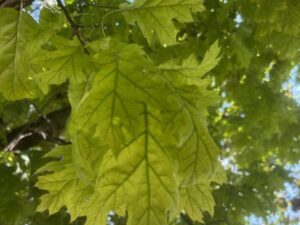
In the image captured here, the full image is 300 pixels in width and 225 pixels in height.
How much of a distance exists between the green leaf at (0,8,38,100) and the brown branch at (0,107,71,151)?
2724 millimetres

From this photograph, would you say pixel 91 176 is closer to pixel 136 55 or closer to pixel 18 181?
pixel 136 55

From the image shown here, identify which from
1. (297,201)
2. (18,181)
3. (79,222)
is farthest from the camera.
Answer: (297,201)

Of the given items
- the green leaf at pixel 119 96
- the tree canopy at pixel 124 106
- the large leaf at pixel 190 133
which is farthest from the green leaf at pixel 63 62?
the large leaf at pixel 190 133

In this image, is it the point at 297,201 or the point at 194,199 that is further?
the point at 297,201

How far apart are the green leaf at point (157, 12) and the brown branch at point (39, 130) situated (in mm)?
2686

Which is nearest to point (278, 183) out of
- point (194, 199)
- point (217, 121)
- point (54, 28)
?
point (217, 121)

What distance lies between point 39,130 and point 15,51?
9.84 ft

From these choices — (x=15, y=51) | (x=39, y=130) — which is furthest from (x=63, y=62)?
(x=39, y=130)

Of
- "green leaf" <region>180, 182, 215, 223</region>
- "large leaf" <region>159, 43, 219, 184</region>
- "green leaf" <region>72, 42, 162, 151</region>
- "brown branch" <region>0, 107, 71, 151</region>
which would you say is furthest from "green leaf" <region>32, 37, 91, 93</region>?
"brown branch" <region>0, 107, 71, 151</region>

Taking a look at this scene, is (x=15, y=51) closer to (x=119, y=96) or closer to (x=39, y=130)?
(x=119, y=96)

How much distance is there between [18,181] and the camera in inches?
152

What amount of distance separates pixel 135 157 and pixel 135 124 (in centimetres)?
8

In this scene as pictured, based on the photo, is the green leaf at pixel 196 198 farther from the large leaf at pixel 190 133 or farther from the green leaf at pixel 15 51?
the green leaf at pixel 15 51

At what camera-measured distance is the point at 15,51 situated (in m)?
1.45
